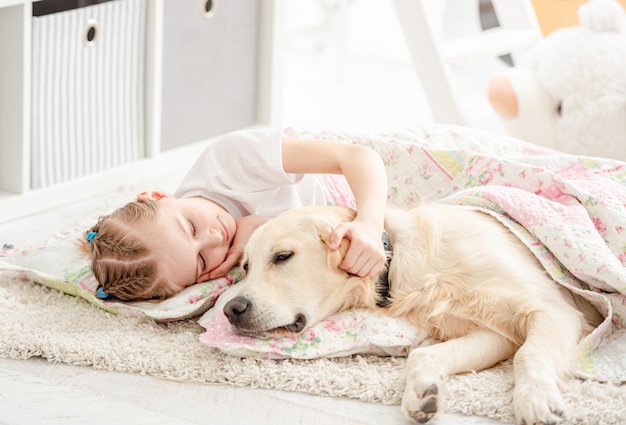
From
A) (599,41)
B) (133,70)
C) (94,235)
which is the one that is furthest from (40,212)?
(599,41)

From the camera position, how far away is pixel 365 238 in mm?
1483

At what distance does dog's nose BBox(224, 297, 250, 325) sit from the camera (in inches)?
57.0

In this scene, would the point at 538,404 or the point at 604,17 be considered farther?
the point at 604,17

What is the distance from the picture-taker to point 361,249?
4.83 ft

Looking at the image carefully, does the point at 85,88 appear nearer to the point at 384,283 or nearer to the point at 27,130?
the point at 27,130

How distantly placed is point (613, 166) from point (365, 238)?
61cm

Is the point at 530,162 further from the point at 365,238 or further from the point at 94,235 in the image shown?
the point at 94,235

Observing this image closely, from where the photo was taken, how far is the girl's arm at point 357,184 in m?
1.48

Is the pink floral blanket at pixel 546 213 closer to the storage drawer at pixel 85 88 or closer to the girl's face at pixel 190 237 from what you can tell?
the girl's face at pixel 190 237

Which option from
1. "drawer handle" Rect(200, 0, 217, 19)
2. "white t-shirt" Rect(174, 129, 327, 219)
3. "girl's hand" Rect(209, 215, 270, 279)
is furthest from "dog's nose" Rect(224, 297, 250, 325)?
"drawer handle" Rect(200, 0, 217, 19)

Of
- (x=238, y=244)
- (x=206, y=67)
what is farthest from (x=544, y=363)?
(x=206, y=67)

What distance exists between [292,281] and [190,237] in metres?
0.27

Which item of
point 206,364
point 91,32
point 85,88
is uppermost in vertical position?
point 91,32

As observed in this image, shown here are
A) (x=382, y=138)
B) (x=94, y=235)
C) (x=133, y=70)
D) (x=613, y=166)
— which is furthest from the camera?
(x=133, y=70)
